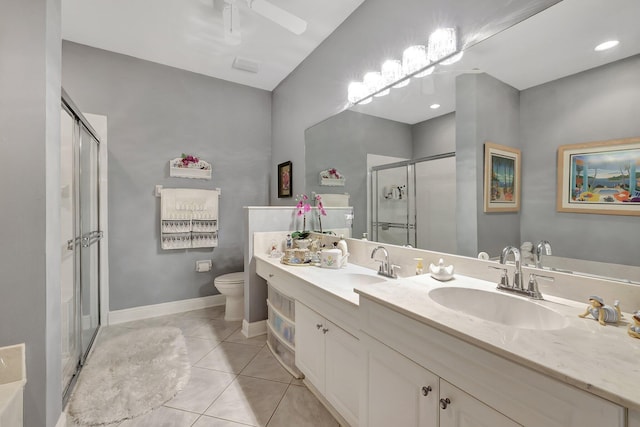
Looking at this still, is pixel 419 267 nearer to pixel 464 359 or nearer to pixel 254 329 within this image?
pixel 464 359

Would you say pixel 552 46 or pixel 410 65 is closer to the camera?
pixel 552 46

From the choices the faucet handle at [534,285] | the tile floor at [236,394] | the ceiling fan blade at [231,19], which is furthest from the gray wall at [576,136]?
the ceiling fan blade at [231,19]

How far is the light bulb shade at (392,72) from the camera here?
1.72m

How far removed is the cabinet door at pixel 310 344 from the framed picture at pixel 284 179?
1627mm

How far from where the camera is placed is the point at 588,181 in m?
0.98

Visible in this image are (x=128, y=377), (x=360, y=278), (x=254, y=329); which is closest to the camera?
(x=360, y=278)

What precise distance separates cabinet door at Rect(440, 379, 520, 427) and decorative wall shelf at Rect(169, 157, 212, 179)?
298cm

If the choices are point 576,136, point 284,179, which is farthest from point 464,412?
point 284,179

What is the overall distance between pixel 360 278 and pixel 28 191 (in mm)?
1654

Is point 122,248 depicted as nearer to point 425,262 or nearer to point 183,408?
point 183,408

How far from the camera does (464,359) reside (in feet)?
2.48

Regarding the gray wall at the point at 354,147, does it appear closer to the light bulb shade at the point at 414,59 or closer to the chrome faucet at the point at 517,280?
the light bulb shade at the point at 414,59

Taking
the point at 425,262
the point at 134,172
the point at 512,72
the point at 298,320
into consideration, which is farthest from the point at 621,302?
the point at 134,172

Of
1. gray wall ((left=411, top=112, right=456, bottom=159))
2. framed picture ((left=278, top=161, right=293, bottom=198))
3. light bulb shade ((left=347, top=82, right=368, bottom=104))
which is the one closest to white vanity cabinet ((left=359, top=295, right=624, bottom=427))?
gray wall ((left=411, top=112, right=456, bottom=159))
